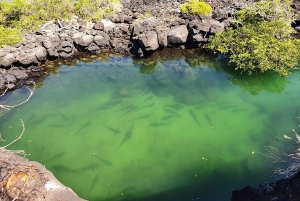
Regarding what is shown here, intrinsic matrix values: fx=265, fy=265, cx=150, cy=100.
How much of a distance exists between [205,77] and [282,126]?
15.6 ft

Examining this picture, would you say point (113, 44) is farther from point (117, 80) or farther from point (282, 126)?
point (282, 126)

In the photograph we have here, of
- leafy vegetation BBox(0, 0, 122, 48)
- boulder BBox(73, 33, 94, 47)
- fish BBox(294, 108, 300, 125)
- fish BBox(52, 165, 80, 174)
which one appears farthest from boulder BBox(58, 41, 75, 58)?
fish BBox(294, 108, 300, 125)

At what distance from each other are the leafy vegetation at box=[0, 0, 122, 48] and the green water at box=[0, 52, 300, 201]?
181 inches

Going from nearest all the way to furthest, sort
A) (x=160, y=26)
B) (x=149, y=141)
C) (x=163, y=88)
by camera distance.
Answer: (x=149, y=141)
(x=163, y=88)
(x=160, y=26)

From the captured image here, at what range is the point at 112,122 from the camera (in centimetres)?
1127

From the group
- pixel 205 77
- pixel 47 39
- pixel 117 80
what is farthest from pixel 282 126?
pixel 47 39

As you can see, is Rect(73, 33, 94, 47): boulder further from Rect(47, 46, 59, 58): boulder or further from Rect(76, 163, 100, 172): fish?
Rect(76, 163, 100, 172): fish

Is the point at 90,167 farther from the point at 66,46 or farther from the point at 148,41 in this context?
the point at 66,46

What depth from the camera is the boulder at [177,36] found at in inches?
626

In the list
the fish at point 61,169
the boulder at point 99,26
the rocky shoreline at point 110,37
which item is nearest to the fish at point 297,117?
the rocky shoreline at point 110,37

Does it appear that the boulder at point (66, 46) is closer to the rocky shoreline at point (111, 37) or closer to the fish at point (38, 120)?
the rocky shoreline at point (111, 37)

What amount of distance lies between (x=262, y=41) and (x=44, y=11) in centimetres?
1367

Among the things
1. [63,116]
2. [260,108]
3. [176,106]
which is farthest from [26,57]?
[260,108]

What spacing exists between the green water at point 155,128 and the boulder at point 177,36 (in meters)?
1.85
